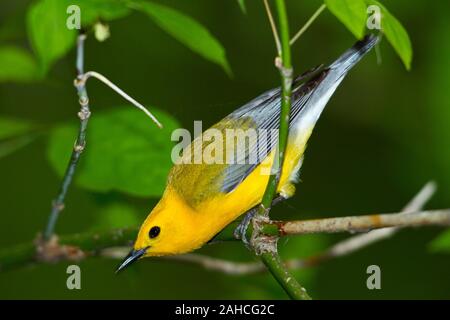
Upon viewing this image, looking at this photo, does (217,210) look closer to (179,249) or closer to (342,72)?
(179,249)

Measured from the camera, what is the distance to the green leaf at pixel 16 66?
3.88 meters

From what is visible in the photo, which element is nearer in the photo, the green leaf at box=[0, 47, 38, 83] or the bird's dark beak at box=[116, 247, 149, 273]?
the bird's dark beak at box=[116, 247, 149, 273]

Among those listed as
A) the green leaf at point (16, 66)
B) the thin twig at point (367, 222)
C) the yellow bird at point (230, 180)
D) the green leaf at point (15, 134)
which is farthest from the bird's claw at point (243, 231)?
the green leaf at point (16, 66)

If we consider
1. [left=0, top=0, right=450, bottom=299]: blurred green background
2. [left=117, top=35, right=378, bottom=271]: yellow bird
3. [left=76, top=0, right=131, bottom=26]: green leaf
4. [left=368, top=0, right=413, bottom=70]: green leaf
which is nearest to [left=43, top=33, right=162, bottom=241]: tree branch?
[left=76, top=0, right=131, bottom=26]: green leaf

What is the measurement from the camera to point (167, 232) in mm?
3178

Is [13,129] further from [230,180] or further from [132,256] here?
[230,180]

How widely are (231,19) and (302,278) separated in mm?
2869

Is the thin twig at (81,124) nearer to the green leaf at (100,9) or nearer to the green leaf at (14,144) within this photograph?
the green leaf at (100,9)

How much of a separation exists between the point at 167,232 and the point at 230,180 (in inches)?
14.4

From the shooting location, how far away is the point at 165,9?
2818 millimetres

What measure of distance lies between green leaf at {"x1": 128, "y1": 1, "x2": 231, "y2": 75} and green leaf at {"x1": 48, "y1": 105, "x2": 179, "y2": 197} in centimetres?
49

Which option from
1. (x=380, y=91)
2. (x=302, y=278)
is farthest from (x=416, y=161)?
(x=302, y=278)

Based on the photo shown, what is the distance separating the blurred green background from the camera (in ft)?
17.9

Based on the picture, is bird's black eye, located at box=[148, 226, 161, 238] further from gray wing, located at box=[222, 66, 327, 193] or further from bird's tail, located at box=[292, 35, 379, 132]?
bird's tail, located at box=[292, 35, 379, 132]
